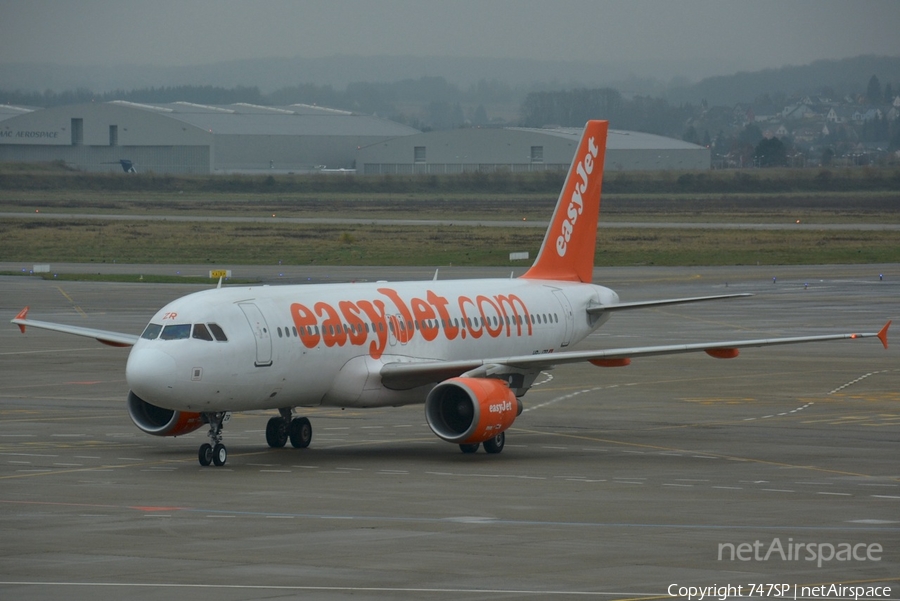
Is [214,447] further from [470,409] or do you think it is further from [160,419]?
[470,409]

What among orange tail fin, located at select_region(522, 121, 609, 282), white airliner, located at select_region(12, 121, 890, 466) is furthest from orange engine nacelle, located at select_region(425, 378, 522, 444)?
orange tail fin, located at select_region(522, 121, 609, 282)

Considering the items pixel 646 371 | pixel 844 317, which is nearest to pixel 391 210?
pixel 844 317

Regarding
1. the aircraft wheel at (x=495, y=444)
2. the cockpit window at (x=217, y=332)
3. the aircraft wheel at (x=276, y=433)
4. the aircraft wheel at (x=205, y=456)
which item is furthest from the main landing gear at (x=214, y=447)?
the aircraft wheel at (x=495, y=444)

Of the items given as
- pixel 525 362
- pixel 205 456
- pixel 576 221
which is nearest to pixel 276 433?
pixel 205 456

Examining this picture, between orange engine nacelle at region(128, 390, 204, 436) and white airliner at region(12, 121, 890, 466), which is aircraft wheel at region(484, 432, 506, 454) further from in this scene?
orange engine nacelle at region(128, 390, 204, 436)

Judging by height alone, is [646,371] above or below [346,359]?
below

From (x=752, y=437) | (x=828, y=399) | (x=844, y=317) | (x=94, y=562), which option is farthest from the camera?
(x=844, y=317)

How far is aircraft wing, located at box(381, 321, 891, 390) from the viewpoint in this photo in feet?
110

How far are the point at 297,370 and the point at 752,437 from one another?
11.7 meters

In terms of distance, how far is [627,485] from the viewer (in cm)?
2919

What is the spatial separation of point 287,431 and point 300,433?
1.04 ft

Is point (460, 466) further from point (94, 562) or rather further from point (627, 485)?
point (94, 562)

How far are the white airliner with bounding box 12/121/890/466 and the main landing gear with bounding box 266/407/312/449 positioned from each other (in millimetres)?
24

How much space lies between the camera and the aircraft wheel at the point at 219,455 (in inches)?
1266
